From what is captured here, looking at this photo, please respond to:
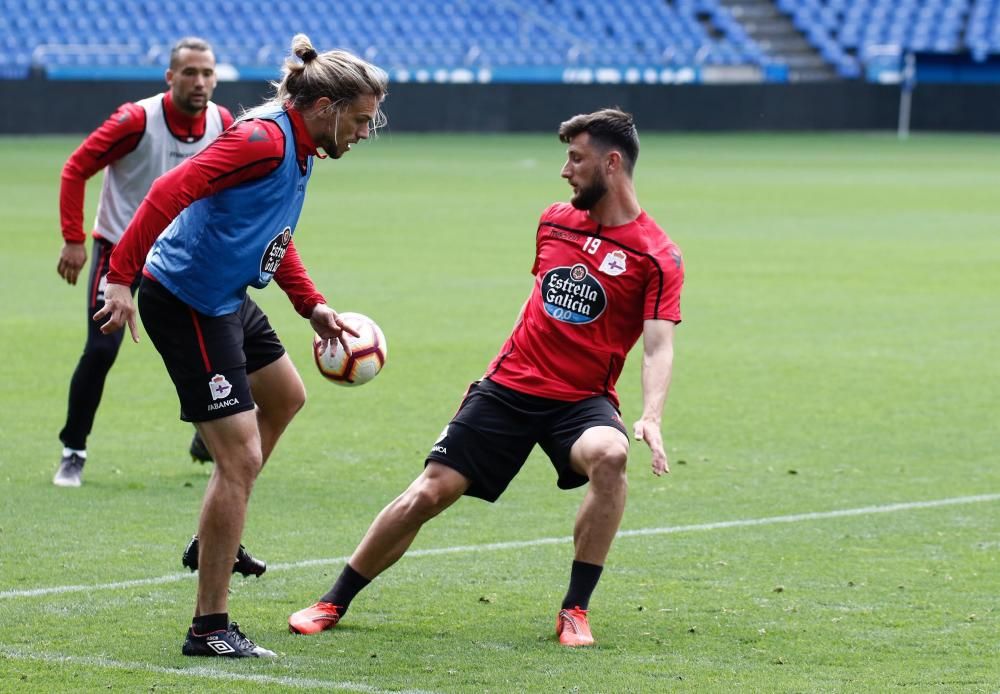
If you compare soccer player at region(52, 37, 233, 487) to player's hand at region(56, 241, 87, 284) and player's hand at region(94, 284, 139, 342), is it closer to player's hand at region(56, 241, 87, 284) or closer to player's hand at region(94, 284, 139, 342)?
player's hand at region(56, 241, 87, 284)

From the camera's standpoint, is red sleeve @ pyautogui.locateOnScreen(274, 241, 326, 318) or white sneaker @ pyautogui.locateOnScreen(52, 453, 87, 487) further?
white sneaker @ pyautogui.locateOnScreen(52, 453, 87, 487)

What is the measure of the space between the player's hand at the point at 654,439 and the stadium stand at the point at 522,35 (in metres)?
34.8

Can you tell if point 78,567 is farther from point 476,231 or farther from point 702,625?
point 476,231

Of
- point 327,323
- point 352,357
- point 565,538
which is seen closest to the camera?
point 327,323

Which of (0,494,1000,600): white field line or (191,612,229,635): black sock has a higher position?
(191,612,229,635): black sock

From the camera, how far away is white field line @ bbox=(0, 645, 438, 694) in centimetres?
530

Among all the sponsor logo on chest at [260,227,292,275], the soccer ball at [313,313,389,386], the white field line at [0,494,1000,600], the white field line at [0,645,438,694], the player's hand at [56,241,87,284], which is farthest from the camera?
the player's hand at [56,241,87,284]

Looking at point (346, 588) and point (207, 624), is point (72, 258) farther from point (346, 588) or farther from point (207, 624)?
point (207, 624)

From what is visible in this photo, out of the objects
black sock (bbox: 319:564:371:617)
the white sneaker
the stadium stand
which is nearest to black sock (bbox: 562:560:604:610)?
black sock (bbox: 319:564:371:617)

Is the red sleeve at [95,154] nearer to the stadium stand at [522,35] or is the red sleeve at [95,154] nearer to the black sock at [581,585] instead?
the black sock at [581,585]

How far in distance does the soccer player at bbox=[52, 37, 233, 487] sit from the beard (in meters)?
2.88

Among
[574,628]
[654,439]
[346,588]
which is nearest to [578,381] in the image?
[654,439]

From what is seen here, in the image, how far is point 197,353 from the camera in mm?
5672

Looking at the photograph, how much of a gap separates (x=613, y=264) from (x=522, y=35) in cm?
4335
